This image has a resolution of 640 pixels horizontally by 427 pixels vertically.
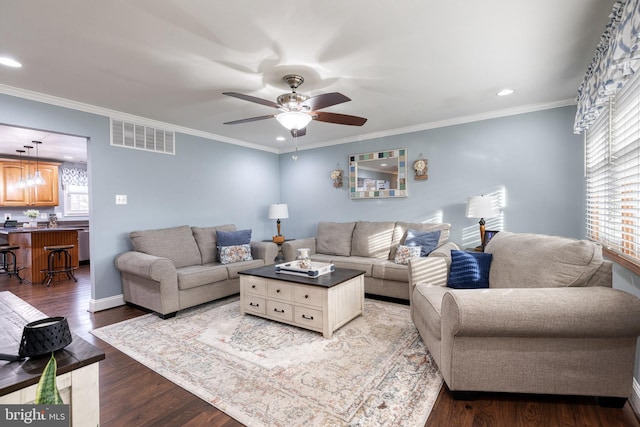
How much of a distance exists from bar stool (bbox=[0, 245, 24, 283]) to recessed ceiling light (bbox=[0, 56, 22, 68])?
14.2 ft

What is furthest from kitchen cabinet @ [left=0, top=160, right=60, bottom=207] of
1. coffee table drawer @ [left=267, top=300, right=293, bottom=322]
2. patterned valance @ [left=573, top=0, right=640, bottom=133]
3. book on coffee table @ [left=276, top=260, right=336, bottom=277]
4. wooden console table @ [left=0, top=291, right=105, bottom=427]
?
patterned valance @ [left=573, top=0, right=640, bottom=133]

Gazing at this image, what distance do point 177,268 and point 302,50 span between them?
9.61 ft

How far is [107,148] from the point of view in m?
3.65

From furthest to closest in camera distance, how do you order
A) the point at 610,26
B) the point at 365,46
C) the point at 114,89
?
the point at 114,89, the point at 365,46, the point at 610,26

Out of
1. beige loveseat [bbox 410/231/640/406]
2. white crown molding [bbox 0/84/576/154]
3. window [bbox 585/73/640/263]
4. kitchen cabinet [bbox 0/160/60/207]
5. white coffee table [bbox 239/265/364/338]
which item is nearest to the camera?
Result: beige loveseat [bbox 410/231/640/406]

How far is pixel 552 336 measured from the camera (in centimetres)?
170

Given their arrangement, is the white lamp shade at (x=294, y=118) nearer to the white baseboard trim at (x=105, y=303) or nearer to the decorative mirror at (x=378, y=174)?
the decorative mirror at (x=378, y=174)

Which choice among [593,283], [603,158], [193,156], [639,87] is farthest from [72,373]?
[193,156]

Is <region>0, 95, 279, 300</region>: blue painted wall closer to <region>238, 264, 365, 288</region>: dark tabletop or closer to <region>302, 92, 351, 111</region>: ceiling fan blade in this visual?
<region>238, 264, 365, 288</region>: dark tabletop

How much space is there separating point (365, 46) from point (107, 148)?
3243 mm

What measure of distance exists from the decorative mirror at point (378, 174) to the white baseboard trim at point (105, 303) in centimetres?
356

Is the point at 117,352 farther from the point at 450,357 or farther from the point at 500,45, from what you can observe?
the point at 500,45

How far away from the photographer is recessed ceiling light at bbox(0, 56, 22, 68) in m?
2.38

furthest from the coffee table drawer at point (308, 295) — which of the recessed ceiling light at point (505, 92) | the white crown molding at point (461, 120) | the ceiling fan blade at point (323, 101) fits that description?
the white crown molding at point (461, 120)
